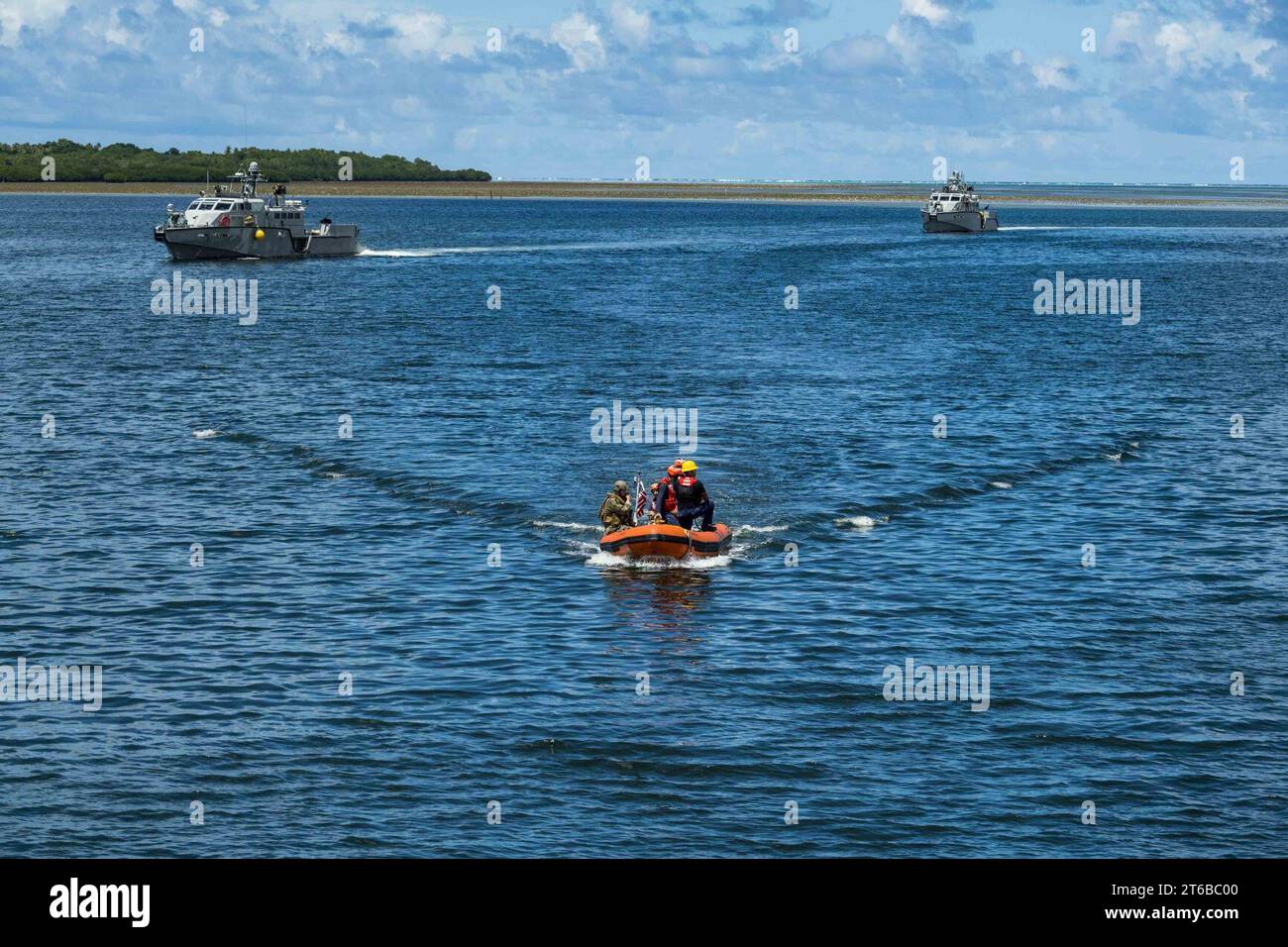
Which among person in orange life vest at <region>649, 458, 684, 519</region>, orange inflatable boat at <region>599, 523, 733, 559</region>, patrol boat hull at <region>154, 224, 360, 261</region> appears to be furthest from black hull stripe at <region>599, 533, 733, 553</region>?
patrol boat hull at <region>154, 224, 360, 261</region>

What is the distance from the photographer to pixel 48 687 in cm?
2964

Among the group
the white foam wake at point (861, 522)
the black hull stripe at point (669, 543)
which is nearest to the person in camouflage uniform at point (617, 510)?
the black hull stripe at point (669, 543)

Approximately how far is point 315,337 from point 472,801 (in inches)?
2666

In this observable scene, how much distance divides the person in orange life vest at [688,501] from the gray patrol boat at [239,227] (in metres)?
99.4

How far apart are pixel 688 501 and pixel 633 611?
4578 mm

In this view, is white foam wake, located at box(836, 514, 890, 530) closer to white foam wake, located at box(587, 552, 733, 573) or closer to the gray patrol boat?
white foam wake, located at box(587, 552, 733, 573)

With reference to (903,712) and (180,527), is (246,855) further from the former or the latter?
(180,527)

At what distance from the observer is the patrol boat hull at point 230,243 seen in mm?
132875

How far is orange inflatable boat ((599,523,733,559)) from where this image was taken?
37812 mm

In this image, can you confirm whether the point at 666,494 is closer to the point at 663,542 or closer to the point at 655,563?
the point at 663,542

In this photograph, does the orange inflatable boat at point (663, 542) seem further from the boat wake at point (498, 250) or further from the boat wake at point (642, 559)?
the boat wake at point (498, 250)

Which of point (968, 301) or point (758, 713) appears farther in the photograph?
point (968, 301)
